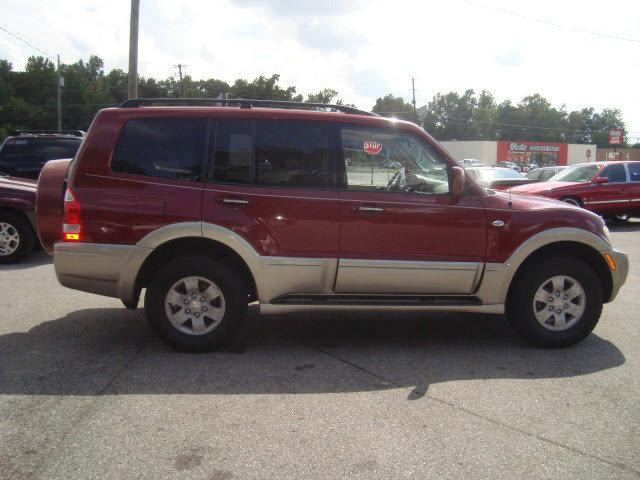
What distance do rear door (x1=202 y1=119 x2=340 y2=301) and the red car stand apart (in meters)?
10.4

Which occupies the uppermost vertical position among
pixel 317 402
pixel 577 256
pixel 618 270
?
pixel 577 256

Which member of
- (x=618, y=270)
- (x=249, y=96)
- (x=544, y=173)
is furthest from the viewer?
(x=249, y=96)

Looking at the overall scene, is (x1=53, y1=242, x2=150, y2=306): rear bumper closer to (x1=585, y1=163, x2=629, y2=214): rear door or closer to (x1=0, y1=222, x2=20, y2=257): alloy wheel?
(x1=0, y1=222, x2=20, y2=257): alloy wheel

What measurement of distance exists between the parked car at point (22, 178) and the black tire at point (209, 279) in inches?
204

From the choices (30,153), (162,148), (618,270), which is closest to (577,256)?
(618,270)

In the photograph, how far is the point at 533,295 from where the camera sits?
509 centimetres

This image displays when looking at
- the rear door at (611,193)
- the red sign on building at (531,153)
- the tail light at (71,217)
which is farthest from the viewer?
the red sign on building at (531,153)

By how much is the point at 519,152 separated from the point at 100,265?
238 ft

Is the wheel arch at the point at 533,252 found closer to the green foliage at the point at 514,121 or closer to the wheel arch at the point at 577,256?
the wheel arch at the point at 577,256

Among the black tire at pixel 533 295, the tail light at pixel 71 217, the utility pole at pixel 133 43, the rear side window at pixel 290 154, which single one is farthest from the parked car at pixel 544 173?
the tail light at pixel 71 217

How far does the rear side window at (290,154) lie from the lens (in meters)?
4.87

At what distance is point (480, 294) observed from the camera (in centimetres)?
506

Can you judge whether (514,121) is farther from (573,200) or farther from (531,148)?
(573,200)

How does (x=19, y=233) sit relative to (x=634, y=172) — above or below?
below
